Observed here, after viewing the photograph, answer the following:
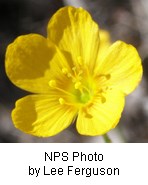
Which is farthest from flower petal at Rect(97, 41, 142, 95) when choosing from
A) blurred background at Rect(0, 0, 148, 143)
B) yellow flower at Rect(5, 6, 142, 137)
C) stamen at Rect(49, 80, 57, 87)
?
blurred background at Rect(0, 0, 148, 143)

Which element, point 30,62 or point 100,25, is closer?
point 30,62

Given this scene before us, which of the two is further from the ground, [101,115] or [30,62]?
[30,62]

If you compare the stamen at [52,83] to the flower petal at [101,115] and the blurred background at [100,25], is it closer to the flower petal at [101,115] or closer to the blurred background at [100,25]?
the flower petal at [101,115]

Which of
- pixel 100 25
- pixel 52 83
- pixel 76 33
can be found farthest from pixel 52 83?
pixel 100 25

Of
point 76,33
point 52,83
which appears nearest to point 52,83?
point 52,83

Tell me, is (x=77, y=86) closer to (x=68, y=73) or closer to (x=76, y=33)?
(x=68, y=73)
